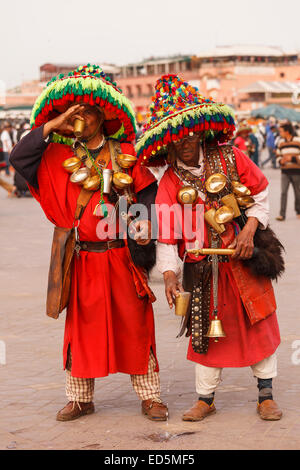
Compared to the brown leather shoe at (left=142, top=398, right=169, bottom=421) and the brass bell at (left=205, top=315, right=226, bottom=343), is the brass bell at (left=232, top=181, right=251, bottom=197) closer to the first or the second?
the brass bell at (left=205, top=315, right=226, bottom=343)

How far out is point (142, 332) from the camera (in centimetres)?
504

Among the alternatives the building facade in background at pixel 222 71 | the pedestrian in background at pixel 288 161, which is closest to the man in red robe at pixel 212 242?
the pedestrian in background at pixel 288 161

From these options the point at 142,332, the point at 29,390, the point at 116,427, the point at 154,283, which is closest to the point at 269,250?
the point at 142,332

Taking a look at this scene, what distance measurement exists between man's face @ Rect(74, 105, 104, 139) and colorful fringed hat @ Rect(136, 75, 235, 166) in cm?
26

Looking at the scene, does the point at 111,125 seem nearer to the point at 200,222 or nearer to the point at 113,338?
the point at 200,222

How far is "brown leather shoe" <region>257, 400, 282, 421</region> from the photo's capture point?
4875 mm

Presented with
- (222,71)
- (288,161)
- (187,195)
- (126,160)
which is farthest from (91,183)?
(222,71)

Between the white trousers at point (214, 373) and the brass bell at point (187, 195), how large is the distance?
92 cm

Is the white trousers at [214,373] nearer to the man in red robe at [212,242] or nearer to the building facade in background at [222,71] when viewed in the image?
the man in red robe at [212,242]

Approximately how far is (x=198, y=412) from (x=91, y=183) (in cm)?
137

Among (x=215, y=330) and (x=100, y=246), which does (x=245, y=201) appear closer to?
(x=215, y=330)

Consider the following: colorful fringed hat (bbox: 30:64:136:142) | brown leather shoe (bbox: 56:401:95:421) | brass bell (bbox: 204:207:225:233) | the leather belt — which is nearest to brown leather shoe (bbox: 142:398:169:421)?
brown leather shoe (bbox: 56:401:95:421)

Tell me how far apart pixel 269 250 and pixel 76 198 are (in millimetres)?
1097
